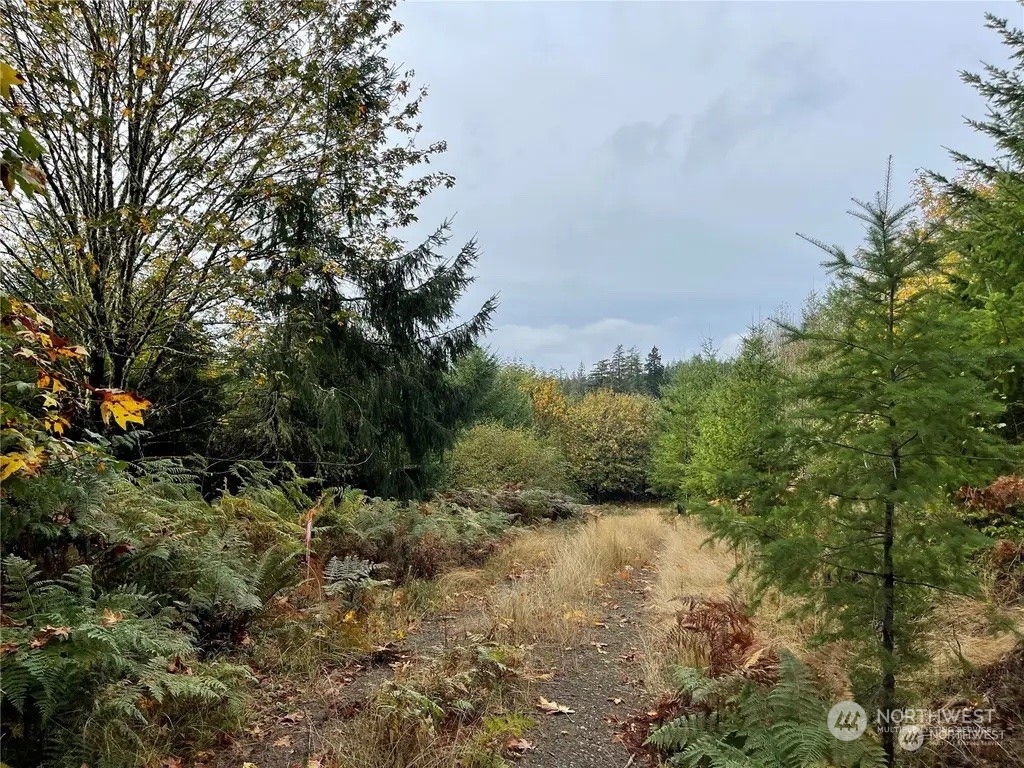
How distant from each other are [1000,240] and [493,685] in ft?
16.7

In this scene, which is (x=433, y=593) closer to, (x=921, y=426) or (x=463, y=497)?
(x=921, y=426)

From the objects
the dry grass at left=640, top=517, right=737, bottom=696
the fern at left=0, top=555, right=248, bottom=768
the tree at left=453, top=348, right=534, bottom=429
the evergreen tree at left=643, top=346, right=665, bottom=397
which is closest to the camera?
the fern at left=0, top=555, right=248, bottom=768

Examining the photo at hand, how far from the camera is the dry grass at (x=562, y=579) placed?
4.98 meters

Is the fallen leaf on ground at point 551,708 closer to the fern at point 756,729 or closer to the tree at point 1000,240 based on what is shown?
the fern at point 756,729

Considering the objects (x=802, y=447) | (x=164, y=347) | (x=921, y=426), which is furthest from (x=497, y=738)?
(x=164, y=347)

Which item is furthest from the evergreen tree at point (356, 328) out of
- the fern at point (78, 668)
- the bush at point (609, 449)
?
the bush at point (609, 449)

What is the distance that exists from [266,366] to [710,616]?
6.59 meters

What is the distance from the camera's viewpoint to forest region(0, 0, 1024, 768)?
2787 mm

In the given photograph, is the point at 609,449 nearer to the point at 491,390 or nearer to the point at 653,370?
the point at 491,390

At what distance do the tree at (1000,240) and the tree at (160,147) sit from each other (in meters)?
7.03

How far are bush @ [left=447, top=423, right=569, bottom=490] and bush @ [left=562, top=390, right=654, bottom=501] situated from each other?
885cm

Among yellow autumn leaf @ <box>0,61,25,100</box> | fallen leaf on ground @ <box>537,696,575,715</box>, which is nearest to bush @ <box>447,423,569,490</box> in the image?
fallen leaf on ground @ <box>537,696,575,715</box>

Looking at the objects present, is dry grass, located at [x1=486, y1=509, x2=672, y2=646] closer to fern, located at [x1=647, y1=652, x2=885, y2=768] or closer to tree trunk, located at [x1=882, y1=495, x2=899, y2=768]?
fern, located at [x1=647, y1=652, x2=885, y2=768]

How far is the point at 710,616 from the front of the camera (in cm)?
427
